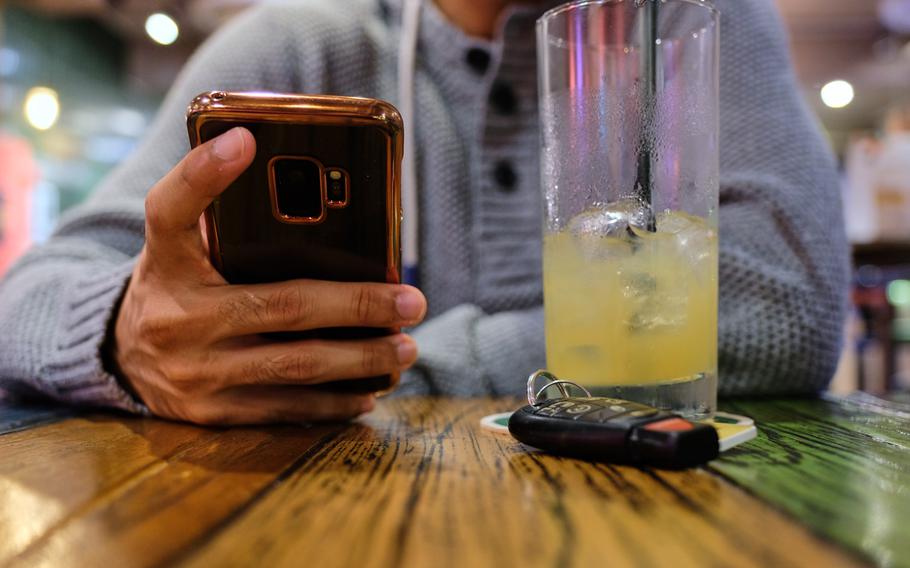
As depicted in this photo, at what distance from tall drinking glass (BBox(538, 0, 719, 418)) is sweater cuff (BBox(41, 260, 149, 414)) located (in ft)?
1.36

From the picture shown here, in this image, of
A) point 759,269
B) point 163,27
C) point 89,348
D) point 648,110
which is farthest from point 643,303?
point 163,27

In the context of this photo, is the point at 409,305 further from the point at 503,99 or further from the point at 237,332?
the point at 503,99

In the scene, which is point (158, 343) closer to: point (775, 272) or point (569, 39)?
point (569, 39)

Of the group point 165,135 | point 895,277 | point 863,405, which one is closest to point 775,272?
point 863,405

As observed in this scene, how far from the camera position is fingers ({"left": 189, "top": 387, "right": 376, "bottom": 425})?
0.57 metres

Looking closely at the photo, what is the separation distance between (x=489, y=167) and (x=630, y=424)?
742 mm

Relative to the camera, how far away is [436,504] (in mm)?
321

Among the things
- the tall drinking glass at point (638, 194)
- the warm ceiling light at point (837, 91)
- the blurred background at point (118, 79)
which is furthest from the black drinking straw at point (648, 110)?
the warm ceiling light at point (837, 91)

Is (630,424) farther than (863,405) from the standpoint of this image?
No

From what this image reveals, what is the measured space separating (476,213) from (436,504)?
2.63ft

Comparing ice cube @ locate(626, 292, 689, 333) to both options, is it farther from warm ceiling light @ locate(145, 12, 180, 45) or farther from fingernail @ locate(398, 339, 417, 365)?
warm ceiling light @ locate(145, 12, 180, 45)

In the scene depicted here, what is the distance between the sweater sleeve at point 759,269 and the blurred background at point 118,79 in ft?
9.33

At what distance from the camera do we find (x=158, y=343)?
1.92 feet

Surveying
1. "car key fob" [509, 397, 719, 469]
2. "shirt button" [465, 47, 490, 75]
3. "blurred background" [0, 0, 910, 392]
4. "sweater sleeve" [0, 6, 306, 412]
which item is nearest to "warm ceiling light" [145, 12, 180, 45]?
"blurred background" [0, 0, 910, 392]
